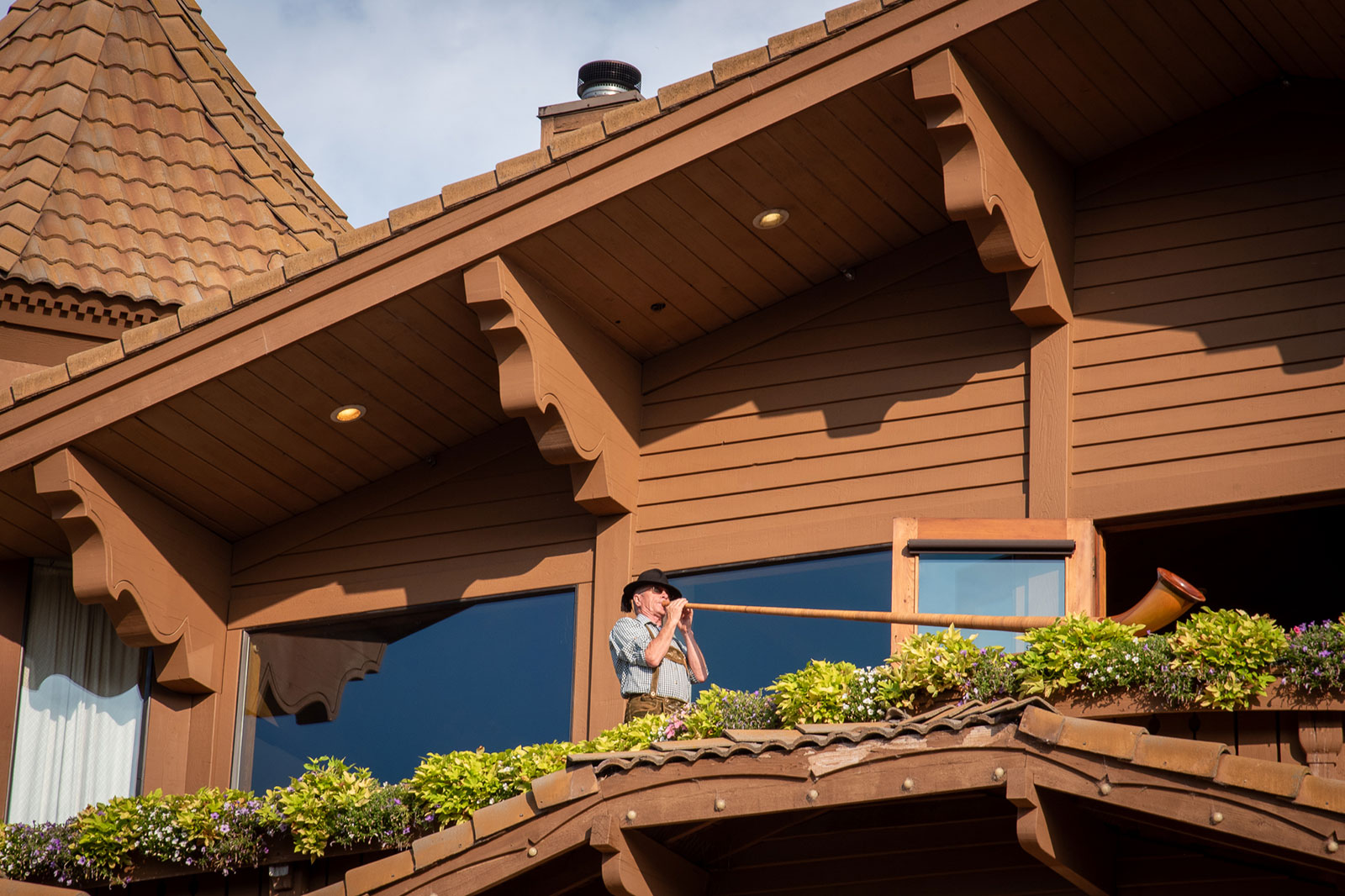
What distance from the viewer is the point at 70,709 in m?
10.2

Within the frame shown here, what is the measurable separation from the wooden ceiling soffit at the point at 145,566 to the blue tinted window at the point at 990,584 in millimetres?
4276

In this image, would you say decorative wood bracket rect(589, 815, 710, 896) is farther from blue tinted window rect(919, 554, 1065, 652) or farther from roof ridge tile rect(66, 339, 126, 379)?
roof ridge tile rect(66, 339, 126, 379)

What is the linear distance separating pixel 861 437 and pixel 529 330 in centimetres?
180

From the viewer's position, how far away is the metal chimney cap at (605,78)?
Answer: 1380 cm

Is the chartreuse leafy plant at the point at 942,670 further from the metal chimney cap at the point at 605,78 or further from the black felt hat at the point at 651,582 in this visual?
the metal chimney cap at the point at 605,78

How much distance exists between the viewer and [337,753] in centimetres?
970

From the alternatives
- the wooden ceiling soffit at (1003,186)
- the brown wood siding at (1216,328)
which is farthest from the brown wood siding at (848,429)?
the brown wood siding at (1216,328)

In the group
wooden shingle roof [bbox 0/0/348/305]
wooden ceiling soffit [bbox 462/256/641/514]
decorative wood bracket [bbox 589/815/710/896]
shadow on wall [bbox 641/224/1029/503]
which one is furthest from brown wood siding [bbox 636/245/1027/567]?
wooden shingle roof [bbox 0/0/348/305]

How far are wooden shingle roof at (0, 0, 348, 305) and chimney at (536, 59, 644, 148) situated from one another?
72.1 inches

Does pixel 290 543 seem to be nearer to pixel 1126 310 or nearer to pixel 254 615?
pixel 254 615

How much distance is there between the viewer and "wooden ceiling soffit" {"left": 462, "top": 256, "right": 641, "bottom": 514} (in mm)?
8617

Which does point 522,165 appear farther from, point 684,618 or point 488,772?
point 488,772

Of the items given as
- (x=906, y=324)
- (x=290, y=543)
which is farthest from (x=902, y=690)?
(x=290, y=543)

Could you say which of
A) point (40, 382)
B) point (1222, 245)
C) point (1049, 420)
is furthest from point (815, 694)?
point (40, 382)
